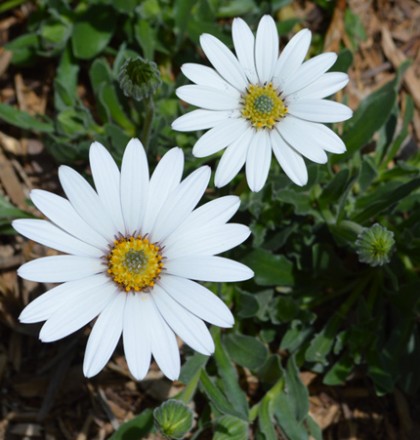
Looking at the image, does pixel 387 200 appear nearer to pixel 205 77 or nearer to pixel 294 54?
pixel 294 54

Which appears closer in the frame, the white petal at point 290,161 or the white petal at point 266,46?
the white petal at point 290,161

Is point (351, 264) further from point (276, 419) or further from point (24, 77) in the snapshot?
point (24, 77)

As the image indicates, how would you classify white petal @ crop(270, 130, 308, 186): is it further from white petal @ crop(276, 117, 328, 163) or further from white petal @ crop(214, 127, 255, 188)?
white petal @ crop(214, 127, 255, 188)

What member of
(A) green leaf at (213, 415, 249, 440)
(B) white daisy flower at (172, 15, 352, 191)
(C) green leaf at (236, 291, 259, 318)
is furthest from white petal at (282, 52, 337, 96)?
(A) green leaf at (213, 415, 249, 440)

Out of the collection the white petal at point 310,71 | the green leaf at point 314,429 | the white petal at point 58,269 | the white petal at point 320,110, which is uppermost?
the white petal at point 310,71

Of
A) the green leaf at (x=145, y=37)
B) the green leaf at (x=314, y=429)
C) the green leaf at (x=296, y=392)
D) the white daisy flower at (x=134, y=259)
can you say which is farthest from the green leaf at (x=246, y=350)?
the green leaf at (x=145, y=37)

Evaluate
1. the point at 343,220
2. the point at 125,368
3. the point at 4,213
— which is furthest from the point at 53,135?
the point at 343,220

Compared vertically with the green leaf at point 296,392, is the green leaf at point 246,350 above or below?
above

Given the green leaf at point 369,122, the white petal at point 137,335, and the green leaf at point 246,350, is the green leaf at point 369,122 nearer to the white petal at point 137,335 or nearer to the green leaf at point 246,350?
the green leaf at point 246,350
